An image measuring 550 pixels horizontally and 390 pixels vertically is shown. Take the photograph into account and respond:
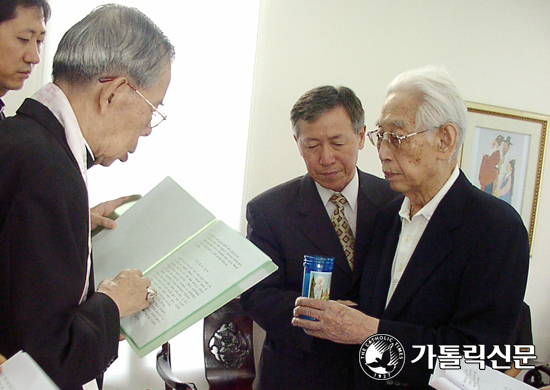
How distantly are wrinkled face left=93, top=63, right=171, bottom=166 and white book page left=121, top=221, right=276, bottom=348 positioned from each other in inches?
10.7

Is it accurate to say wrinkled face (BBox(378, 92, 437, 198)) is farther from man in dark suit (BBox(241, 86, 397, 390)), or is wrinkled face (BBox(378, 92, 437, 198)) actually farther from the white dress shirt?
man in dark suit (BBox(241, 86, 397, 390))

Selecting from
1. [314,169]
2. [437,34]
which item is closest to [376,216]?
[314,169]

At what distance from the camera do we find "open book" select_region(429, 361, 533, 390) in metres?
1.05

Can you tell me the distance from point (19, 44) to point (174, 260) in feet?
2.93

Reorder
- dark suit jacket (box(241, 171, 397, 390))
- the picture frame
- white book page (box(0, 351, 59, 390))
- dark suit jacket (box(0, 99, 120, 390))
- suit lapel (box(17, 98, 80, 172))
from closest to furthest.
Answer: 1. white book page (box(0, 351, 59, 390))
2. dark suit jacket (box(0, 99, 120, 390))
3. suit lapel (box(17, 98, 80, 172))
4. dark suit jacket (box(241, 171, 397, 390))
5. the picture frame

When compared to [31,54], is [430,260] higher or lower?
lower

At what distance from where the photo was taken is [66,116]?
3.42 feet

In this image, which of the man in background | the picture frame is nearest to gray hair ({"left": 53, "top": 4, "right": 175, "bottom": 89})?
the man in background

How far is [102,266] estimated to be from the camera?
4.24 feet

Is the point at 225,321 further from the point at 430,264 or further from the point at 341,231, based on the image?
the point at 430,264

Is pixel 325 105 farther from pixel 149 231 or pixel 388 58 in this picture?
pixel 388 58

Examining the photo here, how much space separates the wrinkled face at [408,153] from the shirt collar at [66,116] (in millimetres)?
897

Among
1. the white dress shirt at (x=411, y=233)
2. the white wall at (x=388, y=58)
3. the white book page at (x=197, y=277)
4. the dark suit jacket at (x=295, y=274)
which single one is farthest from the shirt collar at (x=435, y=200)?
the white wall at (x=388, y=58)

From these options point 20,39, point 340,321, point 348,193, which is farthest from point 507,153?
point 20,39
